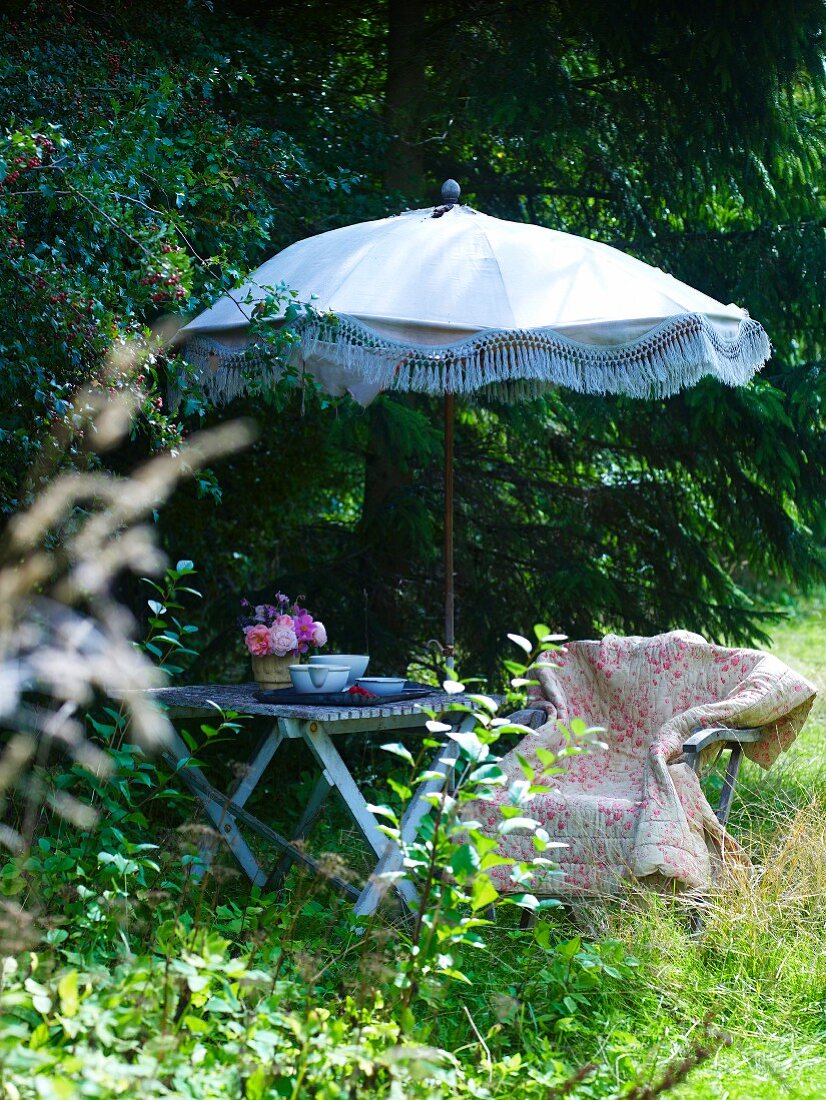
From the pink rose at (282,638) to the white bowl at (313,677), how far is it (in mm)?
191

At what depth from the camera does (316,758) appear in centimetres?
371

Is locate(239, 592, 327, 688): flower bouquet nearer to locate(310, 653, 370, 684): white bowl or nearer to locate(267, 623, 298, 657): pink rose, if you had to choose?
locate(267, 623, 298, 657): pink rose

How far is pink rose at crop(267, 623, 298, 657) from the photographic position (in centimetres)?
390

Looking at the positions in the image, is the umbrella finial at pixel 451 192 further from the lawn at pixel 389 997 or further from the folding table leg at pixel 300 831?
Answer: the lawn at pixel 389 997

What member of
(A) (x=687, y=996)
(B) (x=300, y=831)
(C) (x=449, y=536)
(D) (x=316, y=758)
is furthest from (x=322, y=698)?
(A) (x=687, y=996)

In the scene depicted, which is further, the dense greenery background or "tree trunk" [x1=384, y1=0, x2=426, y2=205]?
"tree trunk" [x1=384, y1=0, x2=426, y2=205]

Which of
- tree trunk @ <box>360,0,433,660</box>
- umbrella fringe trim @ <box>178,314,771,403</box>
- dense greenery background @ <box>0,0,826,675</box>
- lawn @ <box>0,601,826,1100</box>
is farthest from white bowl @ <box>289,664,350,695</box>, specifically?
tree trunk @ <box>360,0,433,660</box>

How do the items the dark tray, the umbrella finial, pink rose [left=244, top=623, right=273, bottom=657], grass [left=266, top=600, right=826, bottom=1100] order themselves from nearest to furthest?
grass [left=266, top=600, right=826, bottom=1100] → the dark tray → pink rose [left=244, top=623, right=273, bottom=657] → the umbrella finial

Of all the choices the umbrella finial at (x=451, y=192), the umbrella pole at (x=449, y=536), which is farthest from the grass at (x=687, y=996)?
the umbrella finial at (x=451, y=192)

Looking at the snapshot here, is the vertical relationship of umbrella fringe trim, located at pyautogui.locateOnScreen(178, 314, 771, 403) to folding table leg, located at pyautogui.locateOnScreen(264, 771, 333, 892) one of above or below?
above

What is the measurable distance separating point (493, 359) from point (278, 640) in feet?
3.64

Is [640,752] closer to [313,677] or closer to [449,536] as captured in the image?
[449,536]

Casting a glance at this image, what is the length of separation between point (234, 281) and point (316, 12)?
10.6 feet

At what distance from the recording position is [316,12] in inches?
243
